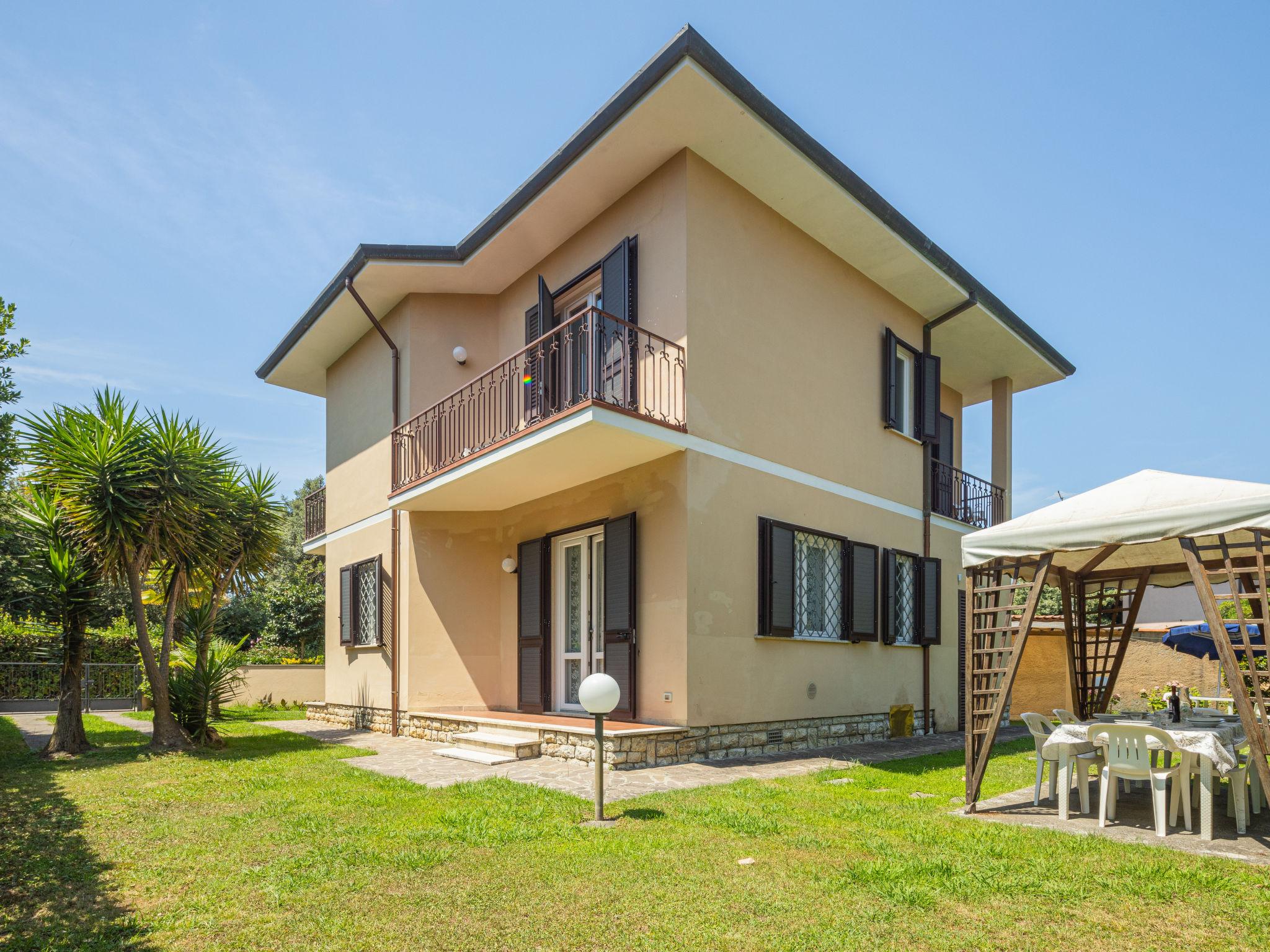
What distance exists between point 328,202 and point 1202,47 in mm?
10469

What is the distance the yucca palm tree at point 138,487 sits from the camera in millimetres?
9336

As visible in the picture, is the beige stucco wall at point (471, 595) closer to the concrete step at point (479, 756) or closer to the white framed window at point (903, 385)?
the concrete step at point (479, 756)

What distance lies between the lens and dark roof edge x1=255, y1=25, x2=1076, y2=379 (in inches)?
318

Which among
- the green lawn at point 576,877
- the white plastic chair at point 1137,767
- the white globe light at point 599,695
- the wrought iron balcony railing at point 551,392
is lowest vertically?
the green lawn at point 576,877

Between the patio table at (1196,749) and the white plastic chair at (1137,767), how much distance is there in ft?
0.25

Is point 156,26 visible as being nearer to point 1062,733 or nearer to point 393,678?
point 393,678

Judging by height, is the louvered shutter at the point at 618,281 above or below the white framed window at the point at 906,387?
above

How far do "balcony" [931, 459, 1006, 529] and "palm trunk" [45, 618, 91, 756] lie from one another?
1213 centimetres

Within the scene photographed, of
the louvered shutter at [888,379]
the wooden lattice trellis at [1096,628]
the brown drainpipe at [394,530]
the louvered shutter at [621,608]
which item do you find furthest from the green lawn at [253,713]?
the wooden lattice trellis at [1096,628]

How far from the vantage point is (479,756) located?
9094 millimetres

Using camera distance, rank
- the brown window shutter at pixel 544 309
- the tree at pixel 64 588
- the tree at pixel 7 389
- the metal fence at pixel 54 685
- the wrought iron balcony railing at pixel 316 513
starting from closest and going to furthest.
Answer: the tree at pixel 64 588
the tree at pixel 7 389
the brown window shutter at pixel 544 309
the wrought iron balcony railing at pixel 316 513
the metal fence at pixel 54 685

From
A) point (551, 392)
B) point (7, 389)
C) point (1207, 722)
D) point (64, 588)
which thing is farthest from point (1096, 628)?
point (7, 389)

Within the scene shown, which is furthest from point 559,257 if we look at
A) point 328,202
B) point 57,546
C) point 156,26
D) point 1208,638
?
point 1208,638

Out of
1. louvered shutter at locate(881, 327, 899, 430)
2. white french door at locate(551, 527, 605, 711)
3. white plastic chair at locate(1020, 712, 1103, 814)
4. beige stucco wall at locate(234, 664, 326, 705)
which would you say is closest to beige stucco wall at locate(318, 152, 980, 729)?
louvered shutter at locate(881, 327, 899, 430)
